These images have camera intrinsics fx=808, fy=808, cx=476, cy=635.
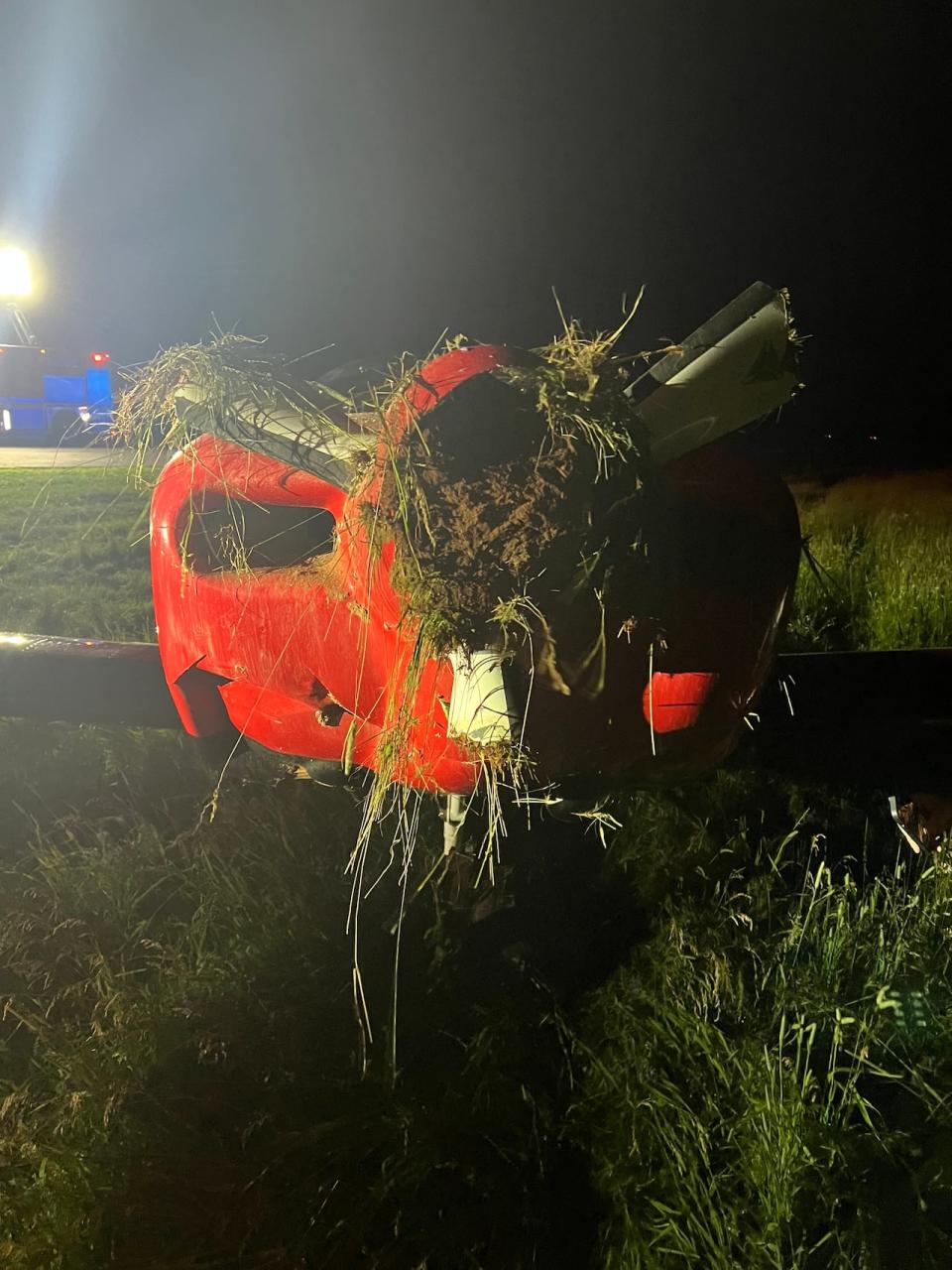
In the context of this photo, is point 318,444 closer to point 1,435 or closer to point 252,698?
point 252,698

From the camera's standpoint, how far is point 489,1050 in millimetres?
1437

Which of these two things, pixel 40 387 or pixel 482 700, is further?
pixel 40 387

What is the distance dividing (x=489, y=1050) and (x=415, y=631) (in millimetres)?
869

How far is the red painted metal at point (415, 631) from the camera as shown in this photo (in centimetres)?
106

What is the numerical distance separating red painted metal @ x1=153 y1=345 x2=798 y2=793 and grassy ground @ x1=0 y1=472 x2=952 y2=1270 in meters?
0.48

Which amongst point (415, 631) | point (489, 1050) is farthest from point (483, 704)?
point (489, 1050)

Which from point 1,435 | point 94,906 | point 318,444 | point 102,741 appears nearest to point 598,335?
point 318,444

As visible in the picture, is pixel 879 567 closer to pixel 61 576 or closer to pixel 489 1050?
pixel 489 1050

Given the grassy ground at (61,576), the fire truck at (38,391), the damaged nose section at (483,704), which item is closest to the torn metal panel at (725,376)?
the damaged nose section at (483,704)

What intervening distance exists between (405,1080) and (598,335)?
124 cm

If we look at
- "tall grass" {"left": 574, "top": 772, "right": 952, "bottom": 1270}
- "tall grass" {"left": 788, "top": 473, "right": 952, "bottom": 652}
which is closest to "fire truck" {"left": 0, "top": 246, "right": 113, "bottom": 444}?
"tall grass" {"left": 574, "top": 772, "right": 952, "bottom": 1270}

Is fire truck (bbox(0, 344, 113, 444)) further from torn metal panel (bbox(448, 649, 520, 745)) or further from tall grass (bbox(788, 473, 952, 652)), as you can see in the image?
tall grass (bbox(788, 473, 952, 652))

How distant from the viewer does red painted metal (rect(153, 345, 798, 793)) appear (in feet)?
3.47

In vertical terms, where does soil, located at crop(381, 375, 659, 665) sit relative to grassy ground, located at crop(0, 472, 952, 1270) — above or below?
above
